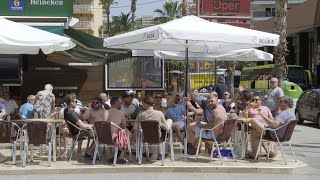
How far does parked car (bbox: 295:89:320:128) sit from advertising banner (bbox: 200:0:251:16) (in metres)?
8.56

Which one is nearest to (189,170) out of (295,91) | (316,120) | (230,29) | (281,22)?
(230,29)

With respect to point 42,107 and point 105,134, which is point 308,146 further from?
point 42,107

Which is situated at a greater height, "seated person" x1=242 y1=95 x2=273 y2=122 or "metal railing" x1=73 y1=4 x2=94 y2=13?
"metal railing" x1=73 y1=4 x2=94 y2=13

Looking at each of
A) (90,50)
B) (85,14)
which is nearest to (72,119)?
(90,50)

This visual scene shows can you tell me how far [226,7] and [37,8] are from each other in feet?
40.4

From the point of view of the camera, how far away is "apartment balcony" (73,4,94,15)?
72.7 m

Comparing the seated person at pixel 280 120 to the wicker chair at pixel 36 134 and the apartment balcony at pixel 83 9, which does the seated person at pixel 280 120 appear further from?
the apartment balcony at pixel 83 9

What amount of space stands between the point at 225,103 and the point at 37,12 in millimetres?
9179

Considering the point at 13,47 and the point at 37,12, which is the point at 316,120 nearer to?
the point at 37,12

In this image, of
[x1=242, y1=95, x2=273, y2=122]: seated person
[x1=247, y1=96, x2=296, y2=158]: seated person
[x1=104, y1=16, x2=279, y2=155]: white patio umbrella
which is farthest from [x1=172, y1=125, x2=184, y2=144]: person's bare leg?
[x1=247, y1=96, x2=296, y2=158]: seated person

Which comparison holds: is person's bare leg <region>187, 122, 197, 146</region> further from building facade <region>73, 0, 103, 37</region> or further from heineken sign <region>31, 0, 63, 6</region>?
building facade <region>73, 0, 103, 37</region>

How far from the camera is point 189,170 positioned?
9.33 meters

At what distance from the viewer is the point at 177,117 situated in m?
10.9

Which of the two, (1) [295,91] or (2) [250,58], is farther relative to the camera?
(1) [295,91]
